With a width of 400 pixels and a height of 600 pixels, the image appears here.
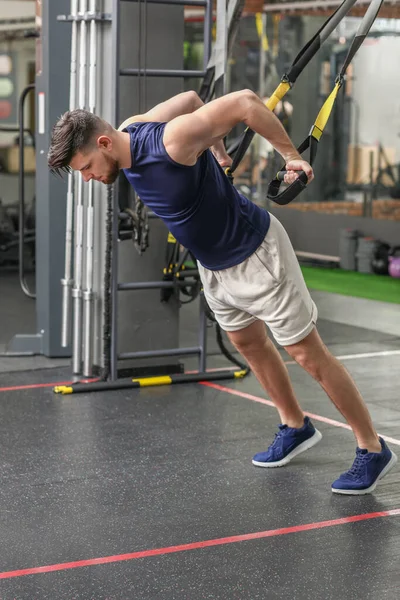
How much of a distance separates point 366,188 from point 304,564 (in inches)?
337

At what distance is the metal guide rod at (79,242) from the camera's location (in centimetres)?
513

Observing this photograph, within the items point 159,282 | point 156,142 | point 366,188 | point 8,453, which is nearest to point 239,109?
point 156,142

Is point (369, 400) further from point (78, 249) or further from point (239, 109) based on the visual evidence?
point (239, 109)

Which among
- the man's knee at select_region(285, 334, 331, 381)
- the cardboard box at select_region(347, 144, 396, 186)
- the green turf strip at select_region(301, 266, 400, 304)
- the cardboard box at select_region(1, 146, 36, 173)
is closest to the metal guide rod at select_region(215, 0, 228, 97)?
the man's knee at select_region(285, 334, 331, 381)

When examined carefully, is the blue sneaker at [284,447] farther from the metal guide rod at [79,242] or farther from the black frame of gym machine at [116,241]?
the metal guide rod at [79,242]

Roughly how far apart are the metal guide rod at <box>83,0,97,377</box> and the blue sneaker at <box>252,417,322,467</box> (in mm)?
1664

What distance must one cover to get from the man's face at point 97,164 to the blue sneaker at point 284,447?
131 cm

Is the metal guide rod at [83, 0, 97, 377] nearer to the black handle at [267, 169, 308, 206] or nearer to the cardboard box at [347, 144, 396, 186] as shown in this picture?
the black handle at [267, 169, 308, 206]

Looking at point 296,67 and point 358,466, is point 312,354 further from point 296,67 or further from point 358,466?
point 296,67

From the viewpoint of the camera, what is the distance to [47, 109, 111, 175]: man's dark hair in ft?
10.4

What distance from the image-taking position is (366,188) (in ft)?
36.4

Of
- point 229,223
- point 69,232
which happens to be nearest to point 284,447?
point 229,223

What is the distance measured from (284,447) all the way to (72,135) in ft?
5.05

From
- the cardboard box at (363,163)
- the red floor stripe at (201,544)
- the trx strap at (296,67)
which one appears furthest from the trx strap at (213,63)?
the cardboard box at (363,163)
